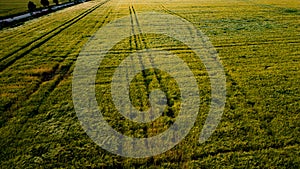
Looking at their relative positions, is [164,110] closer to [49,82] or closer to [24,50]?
[49,82]

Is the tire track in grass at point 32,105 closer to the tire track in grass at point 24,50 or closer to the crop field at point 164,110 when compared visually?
the crop field at point 164,110

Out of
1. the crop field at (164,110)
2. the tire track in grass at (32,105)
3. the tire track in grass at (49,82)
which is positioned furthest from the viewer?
the tire track in grass at (49,82)

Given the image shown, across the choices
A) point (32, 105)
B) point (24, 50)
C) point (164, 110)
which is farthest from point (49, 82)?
point (24, 50)

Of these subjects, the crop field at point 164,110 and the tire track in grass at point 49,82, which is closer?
the crop field at point 164,110

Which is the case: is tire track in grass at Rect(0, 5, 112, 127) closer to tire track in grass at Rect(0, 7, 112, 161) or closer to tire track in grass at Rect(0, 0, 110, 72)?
tire track in grass at Rect(0, 7, 112, 161)

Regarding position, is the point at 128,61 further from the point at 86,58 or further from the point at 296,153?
the point at 296,153

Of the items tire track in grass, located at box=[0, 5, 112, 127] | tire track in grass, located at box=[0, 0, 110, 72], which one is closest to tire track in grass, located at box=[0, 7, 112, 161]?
tire track in grass, located at box=[0, 5, 112, 127]

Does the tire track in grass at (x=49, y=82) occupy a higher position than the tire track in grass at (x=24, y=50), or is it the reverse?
the tire track in grass at (x=24, y=50)

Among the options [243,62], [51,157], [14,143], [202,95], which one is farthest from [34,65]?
[243,62]

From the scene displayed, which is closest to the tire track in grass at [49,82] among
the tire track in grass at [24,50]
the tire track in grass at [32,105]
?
the tire track in grass at [32,105]
